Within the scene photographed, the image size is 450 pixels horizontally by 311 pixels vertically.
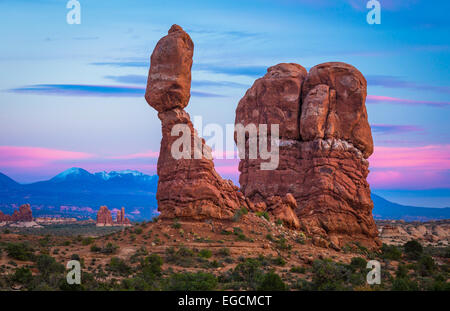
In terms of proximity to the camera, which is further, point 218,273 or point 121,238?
point 121,238

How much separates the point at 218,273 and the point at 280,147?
2089cm

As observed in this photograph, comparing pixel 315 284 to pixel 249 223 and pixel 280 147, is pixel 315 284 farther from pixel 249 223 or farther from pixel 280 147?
pixel 280 147

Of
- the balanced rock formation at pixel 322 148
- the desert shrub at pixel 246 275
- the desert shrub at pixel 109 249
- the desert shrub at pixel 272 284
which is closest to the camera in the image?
the desert shrub at pixel 272 284

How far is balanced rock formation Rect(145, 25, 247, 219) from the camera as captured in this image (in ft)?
130

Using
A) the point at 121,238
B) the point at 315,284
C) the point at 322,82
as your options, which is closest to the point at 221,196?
the point at 121,238

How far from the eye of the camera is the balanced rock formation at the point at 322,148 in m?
49.5

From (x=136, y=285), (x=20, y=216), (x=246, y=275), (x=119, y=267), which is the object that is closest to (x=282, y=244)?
(x=246, y=275)

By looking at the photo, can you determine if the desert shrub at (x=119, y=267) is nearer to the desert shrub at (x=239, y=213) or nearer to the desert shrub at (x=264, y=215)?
the desert shrub at (x=239, y=213)

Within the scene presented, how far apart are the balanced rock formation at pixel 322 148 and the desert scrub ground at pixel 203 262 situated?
4.76m

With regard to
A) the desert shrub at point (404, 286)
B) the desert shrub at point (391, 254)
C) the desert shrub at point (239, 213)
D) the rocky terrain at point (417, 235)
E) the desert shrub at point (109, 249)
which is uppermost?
the rocky terrain at point (417, 235)

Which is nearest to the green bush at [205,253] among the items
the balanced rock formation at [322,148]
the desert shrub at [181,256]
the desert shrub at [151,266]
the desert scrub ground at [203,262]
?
the desert scrub ground at [203,262]

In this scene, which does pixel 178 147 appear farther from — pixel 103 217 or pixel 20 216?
pixel 20 216

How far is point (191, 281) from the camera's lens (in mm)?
28484

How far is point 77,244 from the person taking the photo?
3944cm
